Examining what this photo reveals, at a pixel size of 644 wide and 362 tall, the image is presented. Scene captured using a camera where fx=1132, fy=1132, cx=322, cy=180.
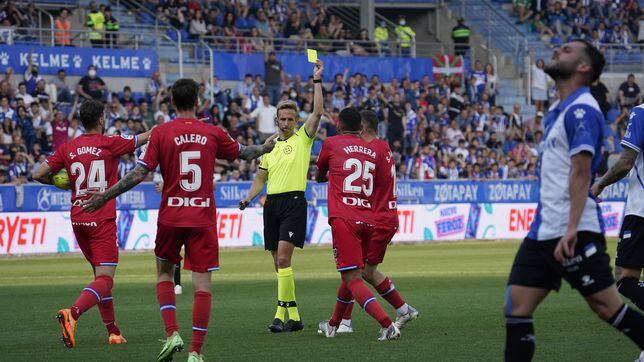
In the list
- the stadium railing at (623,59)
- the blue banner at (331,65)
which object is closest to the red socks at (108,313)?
the blue banner at (331,65)

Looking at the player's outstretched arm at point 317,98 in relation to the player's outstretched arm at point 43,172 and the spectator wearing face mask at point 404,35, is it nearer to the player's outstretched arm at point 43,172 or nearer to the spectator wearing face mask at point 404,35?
the player's outstretched arm at point 43,172

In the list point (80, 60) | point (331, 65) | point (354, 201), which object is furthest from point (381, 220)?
point (331, 65)

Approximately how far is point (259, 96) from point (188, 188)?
83.0 feet

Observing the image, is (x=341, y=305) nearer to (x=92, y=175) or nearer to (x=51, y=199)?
(x=92, y=175)

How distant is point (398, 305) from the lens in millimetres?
12227

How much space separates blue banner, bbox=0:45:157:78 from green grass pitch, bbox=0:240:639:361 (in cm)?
945

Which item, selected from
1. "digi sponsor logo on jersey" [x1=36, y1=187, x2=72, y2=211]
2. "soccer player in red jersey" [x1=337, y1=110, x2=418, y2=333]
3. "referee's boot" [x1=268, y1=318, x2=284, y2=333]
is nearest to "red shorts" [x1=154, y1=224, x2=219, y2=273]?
"soccer player in red jersey" [x1=337, y1=110, x2=418, y2=333]

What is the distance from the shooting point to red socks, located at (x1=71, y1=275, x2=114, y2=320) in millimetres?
11098

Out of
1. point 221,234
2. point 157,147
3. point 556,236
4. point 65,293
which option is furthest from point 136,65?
point 556,236

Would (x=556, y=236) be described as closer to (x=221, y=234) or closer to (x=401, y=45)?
(x=221, y=234)

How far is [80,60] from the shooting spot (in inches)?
1307

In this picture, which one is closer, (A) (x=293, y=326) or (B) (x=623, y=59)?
(A) (x=293, y=326)

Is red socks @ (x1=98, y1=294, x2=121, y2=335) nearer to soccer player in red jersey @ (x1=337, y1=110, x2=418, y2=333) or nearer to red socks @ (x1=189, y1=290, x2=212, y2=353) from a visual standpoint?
red socks @ (x1=189, y1=290, x2=212, y2=353)

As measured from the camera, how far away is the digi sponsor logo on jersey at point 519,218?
33094 millimetres
